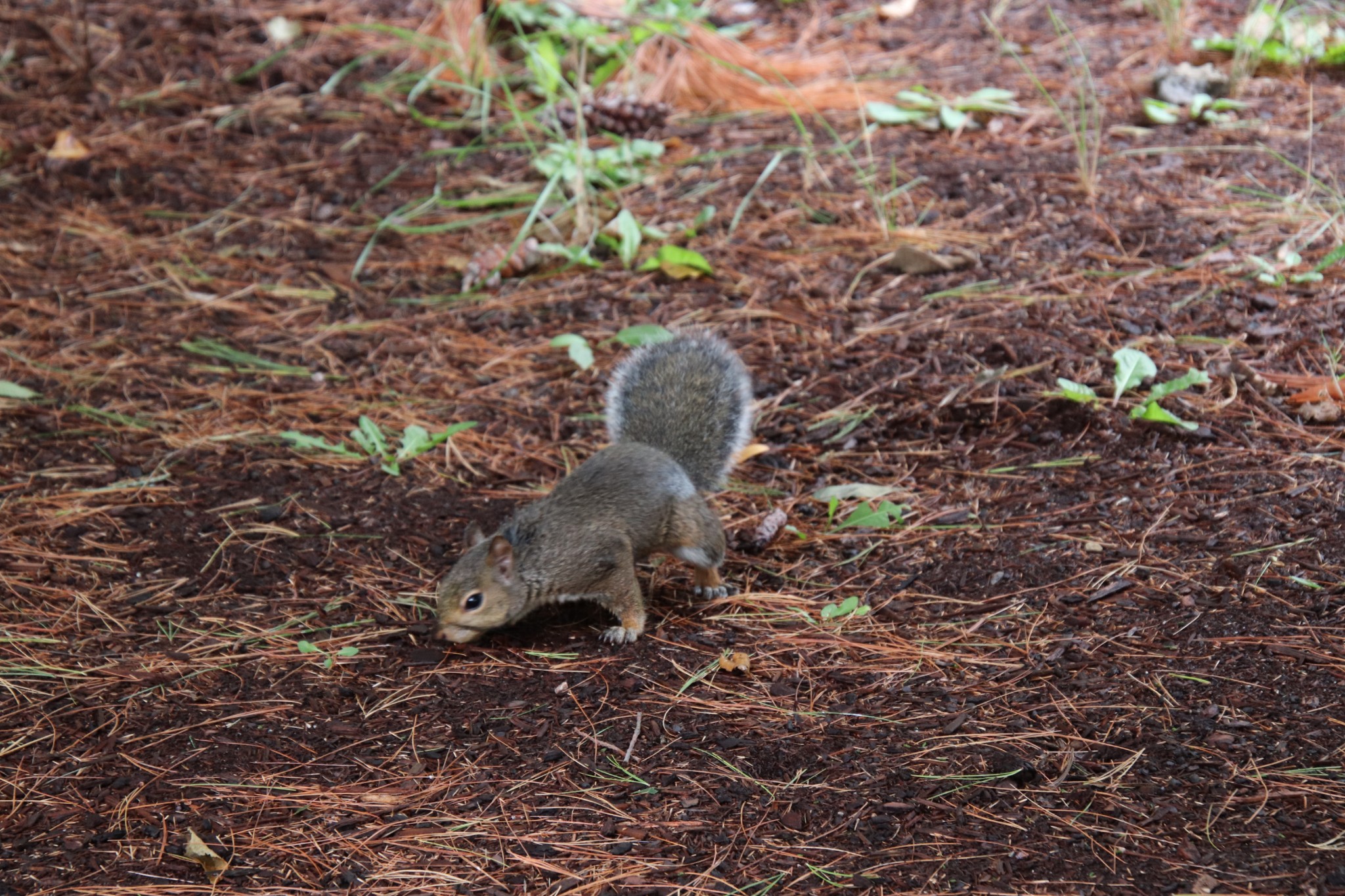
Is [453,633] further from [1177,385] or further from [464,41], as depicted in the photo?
[464,41]

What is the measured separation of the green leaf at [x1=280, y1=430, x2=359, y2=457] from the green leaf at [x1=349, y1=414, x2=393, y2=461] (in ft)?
0.12

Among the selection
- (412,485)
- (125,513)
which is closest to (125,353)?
(125,513)

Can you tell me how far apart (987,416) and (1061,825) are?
1.65m

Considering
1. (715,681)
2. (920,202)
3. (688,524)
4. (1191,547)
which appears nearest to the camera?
(715,681)

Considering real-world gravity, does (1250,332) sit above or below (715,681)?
above

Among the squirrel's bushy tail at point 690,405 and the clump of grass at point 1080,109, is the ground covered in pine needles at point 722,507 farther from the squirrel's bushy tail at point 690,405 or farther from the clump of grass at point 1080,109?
the squirrel's bushy tail at point 690,405

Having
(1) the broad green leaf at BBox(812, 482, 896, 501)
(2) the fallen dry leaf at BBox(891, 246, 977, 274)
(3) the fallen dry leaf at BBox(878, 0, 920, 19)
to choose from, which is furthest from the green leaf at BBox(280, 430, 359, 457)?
(3) the fallen dry leaf at BBox(878, 0, 920, 19)

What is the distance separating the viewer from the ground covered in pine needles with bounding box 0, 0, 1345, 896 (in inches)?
80.6

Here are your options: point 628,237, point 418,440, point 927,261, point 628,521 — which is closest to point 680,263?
point 628,237

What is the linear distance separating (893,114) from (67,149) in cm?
357

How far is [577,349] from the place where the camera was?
387 cm

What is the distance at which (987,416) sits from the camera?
135 inches

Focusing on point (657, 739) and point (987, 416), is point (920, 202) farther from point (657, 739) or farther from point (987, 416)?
point (657, 739)

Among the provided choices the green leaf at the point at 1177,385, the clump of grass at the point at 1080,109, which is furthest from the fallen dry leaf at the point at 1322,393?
the clump of grass at the point at 1080,109
